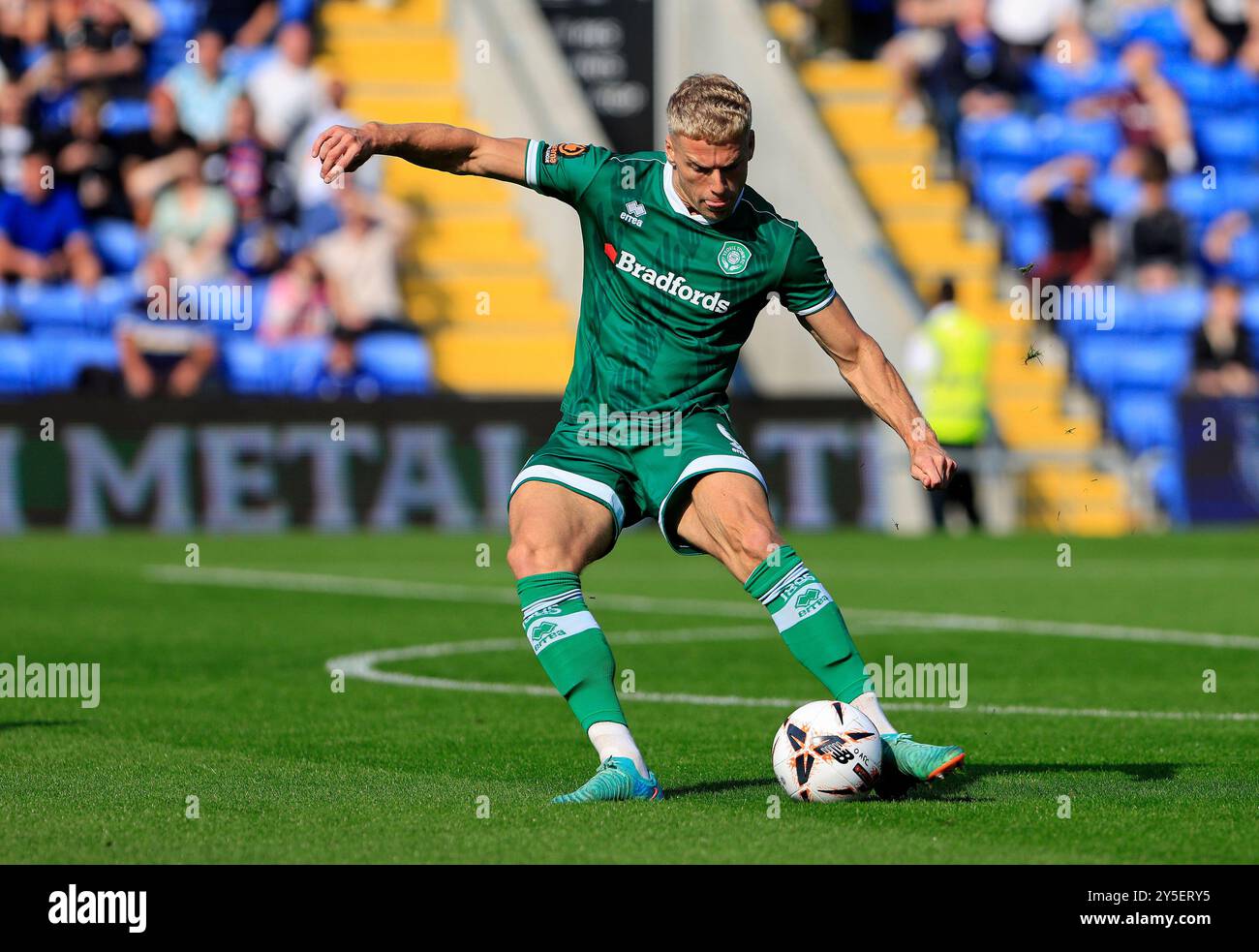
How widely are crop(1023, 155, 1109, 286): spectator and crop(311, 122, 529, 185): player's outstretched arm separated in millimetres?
15529

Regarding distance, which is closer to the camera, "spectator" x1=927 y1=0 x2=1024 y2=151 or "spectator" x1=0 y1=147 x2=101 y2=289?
"spectator" x1=0 y1=147 x2=101 y2=289

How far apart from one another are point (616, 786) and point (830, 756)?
581 mm

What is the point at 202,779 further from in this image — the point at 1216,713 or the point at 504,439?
the point at 504,439

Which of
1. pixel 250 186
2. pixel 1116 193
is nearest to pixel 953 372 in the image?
pixel 1116 193

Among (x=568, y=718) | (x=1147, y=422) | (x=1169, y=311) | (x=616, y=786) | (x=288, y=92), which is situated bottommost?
(x=616, y=786)

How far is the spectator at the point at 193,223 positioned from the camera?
19.6m

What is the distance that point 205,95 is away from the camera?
806 inches

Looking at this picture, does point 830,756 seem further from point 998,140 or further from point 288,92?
point 998,140

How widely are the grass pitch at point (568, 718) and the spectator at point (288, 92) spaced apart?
6.02 meters

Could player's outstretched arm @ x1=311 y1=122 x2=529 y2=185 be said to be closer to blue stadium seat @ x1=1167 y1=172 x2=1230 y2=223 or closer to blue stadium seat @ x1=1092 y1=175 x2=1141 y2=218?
blue stadium seat @ x1=1092 y1=175 x2=1141 y2=218

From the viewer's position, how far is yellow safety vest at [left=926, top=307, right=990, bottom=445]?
1888 cm

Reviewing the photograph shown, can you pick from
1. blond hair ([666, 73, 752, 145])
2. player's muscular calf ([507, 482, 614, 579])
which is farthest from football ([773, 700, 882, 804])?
blond hair ([666, 73, 752, 145])

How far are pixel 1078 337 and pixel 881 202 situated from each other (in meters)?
2.79

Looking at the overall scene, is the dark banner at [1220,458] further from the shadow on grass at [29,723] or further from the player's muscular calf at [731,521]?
the player's muscular calf at [731,521]
